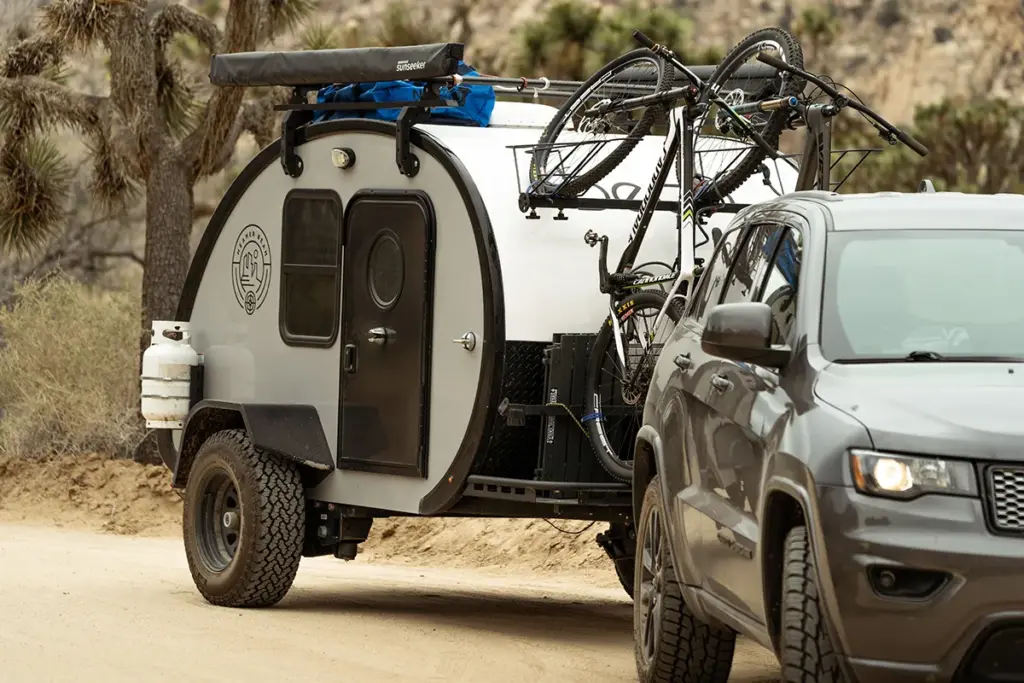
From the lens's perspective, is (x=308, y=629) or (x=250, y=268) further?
(x=250, y=268)

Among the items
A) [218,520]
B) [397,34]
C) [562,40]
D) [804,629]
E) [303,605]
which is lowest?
[303,605]

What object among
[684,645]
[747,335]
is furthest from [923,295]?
[684,645]

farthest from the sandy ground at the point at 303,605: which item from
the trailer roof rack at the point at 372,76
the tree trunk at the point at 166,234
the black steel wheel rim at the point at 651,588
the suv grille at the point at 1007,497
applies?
the suv grille at the point at 1007,497

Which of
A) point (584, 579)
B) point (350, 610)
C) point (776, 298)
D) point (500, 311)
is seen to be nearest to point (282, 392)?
point (350, 610)

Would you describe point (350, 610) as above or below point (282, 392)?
below

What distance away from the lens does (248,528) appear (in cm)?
1002

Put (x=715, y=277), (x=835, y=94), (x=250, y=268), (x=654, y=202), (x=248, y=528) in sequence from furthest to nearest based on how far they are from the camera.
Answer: (x=250, y=268)
(x=248, y=528)
(x=654, y=202)
(x=835, y=94)
(x=715, y=277)

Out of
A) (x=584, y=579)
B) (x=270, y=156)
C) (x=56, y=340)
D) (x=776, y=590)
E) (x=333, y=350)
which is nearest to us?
(x=776, y=590)

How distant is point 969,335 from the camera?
5680 mm

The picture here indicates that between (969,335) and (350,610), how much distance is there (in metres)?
5.50

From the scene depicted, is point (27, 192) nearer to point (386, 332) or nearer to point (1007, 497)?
point (386, 332)

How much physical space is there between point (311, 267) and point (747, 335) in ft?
17.4

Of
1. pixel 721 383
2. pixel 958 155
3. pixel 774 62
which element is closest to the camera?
pixel 721 383

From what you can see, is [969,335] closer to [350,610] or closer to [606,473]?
[606,473]
